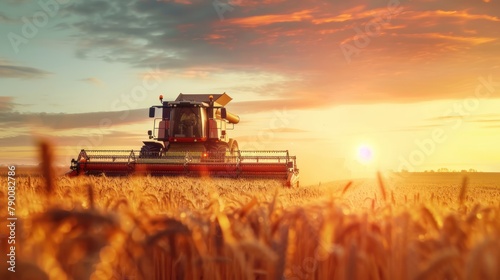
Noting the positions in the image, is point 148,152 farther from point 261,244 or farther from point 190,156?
point 261,244

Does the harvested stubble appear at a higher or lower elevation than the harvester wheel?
lower

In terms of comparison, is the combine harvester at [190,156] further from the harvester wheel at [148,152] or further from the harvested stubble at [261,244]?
the harvested stubble at [261,244]

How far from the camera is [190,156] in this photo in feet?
71.8

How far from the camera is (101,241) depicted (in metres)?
1.95

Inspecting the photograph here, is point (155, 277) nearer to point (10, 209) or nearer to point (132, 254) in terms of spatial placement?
point (132, 254)

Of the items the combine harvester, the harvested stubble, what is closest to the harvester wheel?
the combine harvester

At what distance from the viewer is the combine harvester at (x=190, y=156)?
1928 cm

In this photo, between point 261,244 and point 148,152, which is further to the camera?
point 148,152

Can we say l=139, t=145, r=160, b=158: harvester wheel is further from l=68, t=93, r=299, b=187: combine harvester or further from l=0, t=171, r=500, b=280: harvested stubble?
l=0, t=171, r=500, b=280: harvested stubble

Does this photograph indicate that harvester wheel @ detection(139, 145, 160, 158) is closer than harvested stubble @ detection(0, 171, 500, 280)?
No

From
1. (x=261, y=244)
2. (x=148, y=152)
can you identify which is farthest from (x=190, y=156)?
(x=261, y=244)

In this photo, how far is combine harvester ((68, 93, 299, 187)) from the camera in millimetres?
19281

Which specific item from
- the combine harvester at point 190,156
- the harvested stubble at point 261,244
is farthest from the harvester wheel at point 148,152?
the harvested stubble at point 261,244

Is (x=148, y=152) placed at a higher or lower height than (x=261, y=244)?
higher
